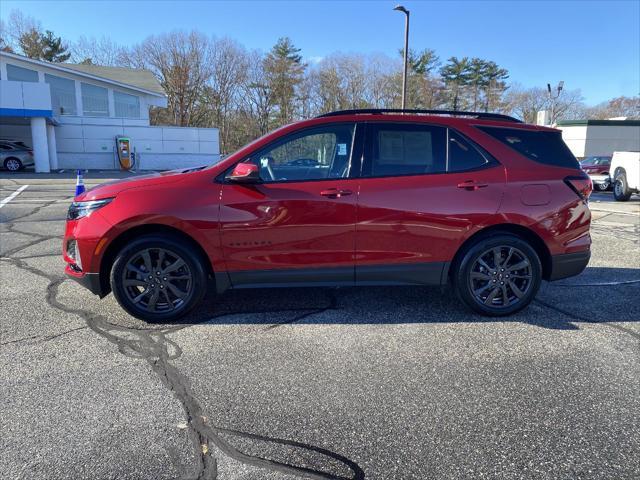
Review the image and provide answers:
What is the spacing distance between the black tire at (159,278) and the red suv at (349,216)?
10 mm

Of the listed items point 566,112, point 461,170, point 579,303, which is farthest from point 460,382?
point 566,112

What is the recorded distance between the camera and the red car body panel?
3.81 m

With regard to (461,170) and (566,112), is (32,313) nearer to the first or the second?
(461,170)

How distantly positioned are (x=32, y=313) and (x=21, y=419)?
190 cm

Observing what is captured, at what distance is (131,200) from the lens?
3.78 m

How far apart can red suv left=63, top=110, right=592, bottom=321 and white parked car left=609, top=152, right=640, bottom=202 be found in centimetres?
1125

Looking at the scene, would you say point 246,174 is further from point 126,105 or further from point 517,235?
point 126,105

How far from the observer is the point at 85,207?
3.90 metres

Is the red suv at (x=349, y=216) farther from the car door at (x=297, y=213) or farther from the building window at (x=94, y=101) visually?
the building window at (x=94, y=101)

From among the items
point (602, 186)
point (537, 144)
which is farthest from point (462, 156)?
point (602, 186)

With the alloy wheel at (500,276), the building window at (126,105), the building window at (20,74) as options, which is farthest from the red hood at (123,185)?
the building window at (126,105)

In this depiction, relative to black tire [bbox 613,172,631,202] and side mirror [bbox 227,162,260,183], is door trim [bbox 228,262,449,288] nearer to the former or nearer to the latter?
side mirror [bbox 227,162,260,183]

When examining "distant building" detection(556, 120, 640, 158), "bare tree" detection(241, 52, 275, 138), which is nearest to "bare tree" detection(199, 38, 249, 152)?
"bare tree" detection(241, 52, 275, 138)

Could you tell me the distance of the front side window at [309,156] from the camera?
13.0ft
